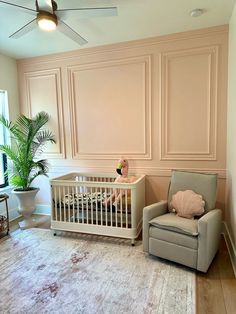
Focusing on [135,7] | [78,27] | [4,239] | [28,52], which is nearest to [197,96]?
[135,7]

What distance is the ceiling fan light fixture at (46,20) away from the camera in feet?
6.82

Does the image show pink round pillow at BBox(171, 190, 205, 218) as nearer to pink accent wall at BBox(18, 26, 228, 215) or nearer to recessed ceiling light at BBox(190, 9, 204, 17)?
pink accent wall at BBox(18, 26, 228, 215)

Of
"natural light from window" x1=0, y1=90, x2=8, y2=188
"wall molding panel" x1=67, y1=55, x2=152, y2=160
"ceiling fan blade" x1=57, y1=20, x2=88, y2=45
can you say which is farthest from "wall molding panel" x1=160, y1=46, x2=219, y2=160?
"natural light from window" x1=0, y1=90, x2=8, y2=188

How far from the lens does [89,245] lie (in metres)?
2.87

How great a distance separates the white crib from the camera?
2875 mm

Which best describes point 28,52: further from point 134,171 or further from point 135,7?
point 134,171

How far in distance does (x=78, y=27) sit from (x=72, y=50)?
2.76 ft

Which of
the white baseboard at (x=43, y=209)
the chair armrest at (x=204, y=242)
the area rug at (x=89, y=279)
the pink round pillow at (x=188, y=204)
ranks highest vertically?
the pink round pillow at (x=188, y=204)

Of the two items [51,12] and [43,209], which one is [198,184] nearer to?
[51,12]

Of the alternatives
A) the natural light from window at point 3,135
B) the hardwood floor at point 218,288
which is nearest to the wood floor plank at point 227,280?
the hardwood floor at point 218,288

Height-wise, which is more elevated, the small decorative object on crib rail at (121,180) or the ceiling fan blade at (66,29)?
the ceiling fan blade at (66,29)

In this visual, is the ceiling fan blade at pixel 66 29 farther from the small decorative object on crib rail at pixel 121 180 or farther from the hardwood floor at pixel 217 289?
the hardwood floor at pixel 217 289

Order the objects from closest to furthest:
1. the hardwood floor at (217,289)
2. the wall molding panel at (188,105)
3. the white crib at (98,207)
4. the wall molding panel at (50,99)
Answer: the hardwood floor at (217,289) → the white crib at (98,207) → the wall molding panel at (188,105) → the wall molding panel at (50,99)

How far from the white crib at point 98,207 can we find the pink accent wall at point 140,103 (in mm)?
564
